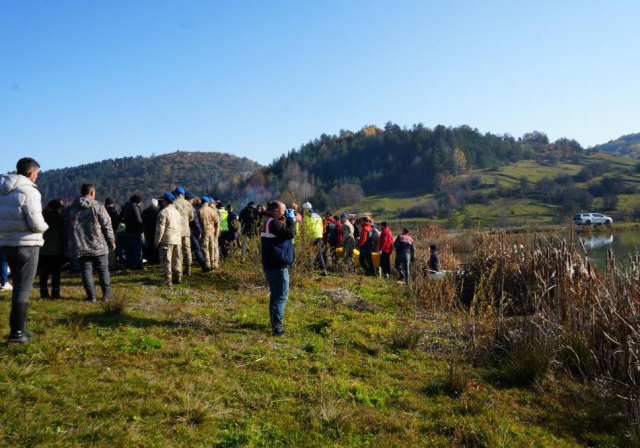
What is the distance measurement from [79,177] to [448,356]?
398 ft

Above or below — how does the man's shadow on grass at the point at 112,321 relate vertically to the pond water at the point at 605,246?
above

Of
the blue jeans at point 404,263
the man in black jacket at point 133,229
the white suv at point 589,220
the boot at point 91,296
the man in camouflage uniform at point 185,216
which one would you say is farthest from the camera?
the white suv at point 589,220

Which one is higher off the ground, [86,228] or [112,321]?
[86,228]

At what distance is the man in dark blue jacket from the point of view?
17.9ft

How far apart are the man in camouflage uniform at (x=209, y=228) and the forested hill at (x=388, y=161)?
232 feet

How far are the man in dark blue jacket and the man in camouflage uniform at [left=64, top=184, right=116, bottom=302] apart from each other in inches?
94.9

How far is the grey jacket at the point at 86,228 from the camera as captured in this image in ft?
20.0

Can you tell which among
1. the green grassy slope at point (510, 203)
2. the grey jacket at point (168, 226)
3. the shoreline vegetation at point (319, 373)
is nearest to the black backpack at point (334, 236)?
the shoreline vegetation at point (319, 373)

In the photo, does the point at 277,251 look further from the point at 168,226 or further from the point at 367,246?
the point at 367,246

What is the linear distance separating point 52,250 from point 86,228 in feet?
2.91

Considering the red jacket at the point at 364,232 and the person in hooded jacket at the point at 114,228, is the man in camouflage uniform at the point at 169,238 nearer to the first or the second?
the person in hooded jacket at the point at 114,228

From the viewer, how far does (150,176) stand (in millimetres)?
118312

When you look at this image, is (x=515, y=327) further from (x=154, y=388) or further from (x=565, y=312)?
(x=154, y=388)

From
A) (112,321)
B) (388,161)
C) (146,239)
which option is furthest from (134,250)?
(388,161)
